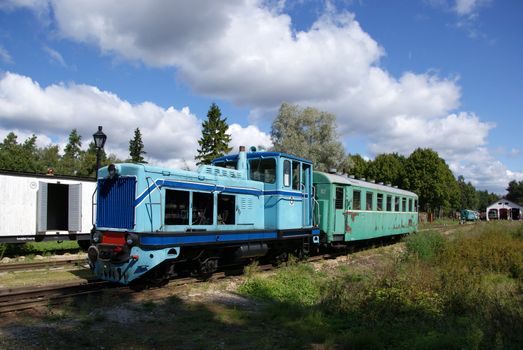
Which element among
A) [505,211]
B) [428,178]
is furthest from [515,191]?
[428,178]

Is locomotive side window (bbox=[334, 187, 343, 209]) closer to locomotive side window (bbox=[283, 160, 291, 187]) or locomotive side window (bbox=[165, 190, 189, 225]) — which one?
locomotive side window (bbox=[283, 160, 291, 187])

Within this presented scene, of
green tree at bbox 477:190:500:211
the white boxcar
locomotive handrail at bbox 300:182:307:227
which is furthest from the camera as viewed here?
green tree at bbox 477:190:500:211

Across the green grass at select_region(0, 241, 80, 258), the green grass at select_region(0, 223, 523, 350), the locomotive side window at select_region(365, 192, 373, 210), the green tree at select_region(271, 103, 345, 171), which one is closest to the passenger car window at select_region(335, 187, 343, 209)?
the locomotive side window at select_region(365, 192, 373, 210)

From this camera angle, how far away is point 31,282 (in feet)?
34.6

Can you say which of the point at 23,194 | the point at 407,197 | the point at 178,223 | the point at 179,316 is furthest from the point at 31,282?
the point at 407,197

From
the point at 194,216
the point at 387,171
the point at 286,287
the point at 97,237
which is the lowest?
the point at 286,287

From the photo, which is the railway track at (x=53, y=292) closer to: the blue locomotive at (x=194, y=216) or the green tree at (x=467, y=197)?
the blue locomotive at (x=194, y=216)

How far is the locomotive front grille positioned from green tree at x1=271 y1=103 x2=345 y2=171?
37.4 metres

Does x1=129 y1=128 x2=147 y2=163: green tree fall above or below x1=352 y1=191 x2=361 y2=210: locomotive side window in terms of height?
above

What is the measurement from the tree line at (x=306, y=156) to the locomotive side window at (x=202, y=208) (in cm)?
2999

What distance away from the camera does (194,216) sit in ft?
34.9

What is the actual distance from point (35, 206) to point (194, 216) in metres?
8.88

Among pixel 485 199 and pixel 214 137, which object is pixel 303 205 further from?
pixel 485 199

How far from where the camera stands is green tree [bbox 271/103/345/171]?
4744 cm
